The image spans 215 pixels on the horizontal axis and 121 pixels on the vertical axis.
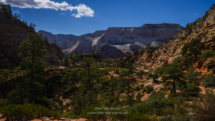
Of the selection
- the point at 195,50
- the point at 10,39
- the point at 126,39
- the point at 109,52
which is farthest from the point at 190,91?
the point at 126,39

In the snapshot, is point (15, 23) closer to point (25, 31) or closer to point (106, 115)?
point (25, 31)

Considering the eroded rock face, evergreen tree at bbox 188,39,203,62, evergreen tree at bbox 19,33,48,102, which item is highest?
the eroded rock face

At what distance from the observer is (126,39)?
170625mm

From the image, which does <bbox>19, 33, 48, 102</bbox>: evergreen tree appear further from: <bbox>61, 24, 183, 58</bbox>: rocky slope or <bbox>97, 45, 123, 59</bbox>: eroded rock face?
<bbox>61, 24, 183, 58</bbox>: rocky slope

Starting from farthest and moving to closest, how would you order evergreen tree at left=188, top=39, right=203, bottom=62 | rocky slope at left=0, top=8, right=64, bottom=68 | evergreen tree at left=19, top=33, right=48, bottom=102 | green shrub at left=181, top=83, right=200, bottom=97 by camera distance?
1. rocky slope at left=0, top=8, right=64, bottom=68
2. evergreen tree at left=188, top=39, right=203, bottom=62
3. green shrub at left=181, top=83, right=200, bottom=97
4. evergreen tree at left=19, top=33, right=48, bottom=102

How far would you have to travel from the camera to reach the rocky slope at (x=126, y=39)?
14550cm

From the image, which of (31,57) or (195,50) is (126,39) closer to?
(195,50)

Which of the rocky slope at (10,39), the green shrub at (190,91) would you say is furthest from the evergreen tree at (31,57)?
the rocky slope at (10,39)

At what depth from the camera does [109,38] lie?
177125 millimetres

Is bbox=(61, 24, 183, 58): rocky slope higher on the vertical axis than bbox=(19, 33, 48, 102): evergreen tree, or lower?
higher

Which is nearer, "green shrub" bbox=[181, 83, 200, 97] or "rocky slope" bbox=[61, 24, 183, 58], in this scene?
"green shrub" bbox=[181, 83, 200, 97]

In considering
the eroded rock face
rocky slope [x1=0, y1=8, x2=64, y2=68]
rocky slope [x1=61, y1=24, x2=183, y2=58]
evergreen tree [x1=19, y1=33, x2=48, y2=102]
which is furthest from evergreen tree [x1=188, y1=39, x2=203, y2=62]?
rocky slope [x1=61, y1=24, x2=183, y2=58]

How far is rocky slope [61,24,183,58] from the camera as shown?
146 metres

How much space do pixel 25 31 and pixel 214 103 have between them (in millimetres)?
70242
